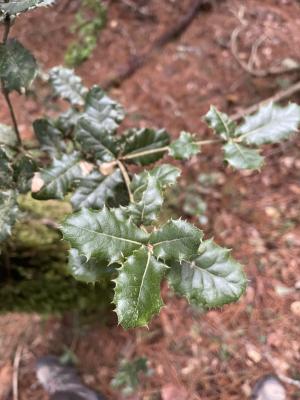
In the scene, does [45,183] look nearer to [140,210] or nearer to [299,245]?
[140,210]

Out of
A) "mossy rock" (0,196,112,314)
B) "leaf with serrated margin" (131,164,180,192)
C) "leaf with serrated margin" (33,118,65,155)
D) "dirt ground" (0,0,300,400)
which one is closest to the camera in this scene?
"leaf with serrated margin" (131,164,180,192)

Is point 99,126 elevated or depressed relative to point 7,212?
elevated

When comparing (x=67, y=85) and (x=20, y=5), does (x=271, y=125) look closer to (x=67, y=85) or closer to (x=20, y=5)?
(x=67, y=85)

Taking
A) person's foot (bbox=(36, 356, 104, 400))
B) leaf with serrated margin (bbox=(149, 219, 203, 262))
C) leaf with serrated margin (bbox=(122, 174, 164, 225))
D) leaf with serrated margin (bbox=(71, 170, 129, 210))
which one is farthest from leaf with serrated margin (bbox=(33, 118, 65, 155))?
person's foot (bbox=(36, 356, 104, 400))

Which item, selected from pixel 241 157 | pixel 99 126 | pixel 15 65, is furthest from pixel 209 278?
pixel 15 65

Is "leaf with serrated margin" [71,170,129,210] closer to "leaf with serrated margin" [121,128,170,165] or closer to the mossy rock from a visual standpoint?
"leaf with serrated margin" [121,128,170,165]

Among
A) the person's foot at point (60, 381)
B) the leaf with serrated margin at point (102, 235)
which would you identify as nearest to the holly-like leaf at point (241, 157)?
the leaf with serrated margin at point (102, 235)
